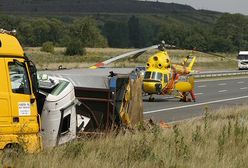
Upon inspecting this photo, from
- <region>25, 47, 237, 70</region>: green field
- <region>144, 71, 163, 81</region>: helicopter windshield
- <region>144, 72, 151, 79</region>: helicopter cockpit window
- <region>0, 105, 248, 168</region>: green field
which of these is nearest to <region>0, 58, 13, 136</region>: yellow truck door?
<region>0, 105, 248, 168</region>: green field

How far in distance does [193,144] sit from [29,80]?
3.28m

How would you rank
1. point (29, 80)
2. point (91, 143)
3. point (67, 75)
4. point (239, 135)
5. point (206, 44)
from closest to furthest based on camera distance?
point (29, 80) < point (91, 143) < point (239, 135) < point (67, 75) < point (206, 44)

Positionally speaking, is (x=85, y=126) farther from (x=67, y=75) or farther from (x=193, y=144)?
(x=193, y=144)

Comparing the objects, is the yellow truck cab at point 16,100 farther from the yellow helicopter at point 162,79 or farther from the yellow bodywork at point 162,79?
the yellow bodywork at point 162,79

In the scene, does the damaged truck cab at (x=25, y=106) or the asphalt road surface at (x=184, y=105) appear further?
the asphalt road surface at (x=184, y=105)

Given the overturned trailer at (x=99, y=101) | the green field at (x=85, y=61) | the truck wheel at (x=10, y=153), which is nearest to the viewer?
the truck wheel at (x=10, y=153)

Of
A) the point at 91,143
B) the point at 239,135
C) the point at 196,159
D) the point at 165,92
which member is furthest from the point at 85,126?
the point at 165,92

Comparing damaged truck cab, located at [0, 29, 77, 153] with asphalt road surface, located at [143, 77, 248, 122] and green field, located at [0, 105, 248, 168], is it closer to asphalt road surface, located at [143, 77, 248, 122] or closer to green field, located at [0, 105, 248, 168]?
green field, located at [0, 105, 248, 168]

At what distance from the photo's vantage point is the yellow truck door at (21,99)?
348 inches

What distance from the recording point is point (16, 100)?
349 inches

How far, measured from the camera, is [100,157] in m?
8.71

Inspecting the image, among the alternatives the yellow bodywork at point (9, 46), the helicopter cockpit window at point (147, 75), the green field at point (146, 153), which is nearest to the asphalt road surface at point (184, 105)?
the helicopter cockpit window at point (147, 75)

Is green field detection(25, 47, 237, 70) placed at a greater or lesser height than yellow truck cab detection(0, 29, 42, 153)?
lesser

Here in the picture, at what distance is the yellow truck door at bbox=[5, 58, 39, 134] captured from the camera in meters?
8.85
